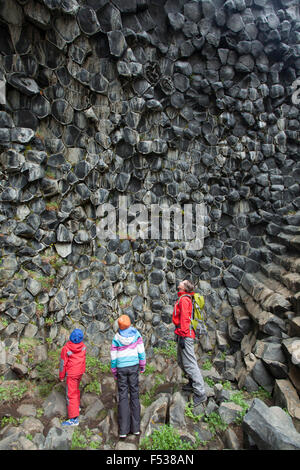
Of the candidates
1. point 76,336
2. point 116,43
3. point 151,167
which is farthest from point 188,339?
point 116,43

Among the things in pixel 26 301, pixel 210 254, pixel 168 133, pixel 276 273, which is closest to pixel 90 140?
pixel 168 133

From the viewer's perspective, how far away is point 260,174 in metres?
8.86

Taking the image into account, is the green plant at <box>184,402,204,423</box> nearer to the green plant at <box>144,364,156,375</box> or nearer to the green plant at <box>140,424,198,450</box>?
the green plant at <box>140,424,198,450</box>

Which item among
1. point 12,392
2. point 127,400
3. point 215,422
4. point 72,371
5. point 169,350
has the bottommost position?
point 169,350

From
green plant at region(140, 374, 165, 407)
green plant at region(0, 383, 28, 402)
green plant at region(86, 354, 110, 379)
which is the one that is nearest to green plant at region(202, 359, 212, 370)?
green plant at region(140, 374, 165, 407)

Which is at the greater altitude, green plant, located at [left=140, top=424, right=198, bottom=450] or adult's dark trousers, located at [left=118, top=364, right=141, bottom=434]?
adult's dark trousers, located at [left=118, top=364, right=141, bottom=434]

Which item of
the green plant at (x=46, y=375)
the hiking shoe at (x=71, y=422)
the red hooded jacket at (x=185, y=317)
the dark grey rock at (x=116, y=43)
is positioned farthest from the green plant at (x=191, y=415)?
the dark grey rock at (x=116, y=43)

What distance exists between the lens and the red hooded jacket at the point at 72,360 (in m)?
4.87

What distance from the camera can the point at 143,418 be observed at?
4918 millimetres

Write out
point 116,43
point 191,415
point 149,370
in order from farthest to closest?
point 149,370 → point 116,43 → point 191,415

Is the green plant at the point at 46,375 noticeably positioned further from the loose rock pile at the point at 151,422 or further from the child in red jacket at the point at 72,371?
the child in red jacket at the point at 72,371

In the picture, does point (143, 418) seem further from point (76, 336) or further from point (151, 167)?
point (151, 167)

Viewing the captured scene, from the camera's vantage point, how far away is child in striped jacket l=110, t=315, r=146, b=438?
4.50m

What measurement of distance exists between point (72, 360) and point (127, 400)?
42.0 inches
